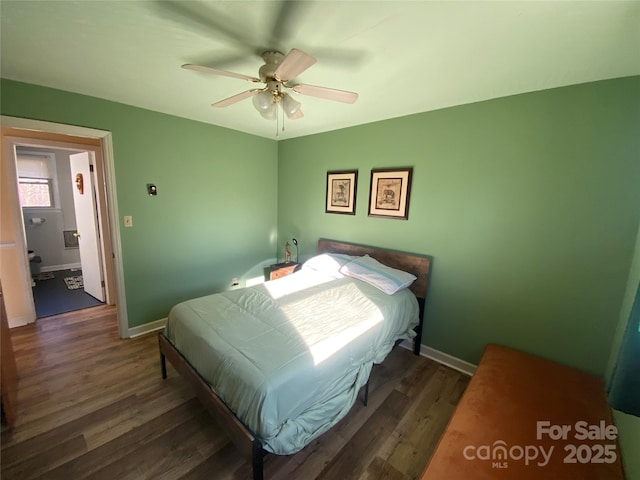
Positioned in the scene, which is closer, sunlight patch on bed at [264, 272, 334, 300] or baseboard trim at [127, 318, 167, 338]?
sunlight patch on bed at [264, 272, 334, 300]

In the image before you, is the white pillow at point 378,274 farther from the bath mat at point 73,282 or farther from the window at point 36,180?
the window at point 36,180

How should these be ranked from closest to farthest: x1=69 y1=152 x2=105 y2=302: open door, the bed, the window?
the bed
x1=69 y1=152 x2=105 y2=302: open door
the window

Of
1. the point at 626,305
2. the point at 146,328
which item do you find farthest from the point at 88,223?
the point at 626,305

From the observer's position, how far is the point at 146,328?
9.34 ft

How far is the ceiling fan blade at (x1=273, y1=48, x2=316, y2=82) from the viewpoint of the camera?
Answer: 115cm

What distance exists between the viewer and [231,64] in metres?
1.72

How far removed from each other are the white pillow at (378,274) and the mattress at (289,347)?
8 centimetres

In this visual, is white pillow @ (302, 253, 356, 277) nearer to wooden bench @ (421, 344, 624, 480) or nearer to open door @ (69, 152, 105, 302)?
wooden bench @ (421, 344, 624, 480)

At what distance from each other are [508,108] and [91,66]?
10.4 ft

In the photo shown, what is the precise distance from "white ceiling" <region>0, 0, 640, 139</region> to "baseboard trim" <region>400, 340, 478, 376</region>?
7.79ft

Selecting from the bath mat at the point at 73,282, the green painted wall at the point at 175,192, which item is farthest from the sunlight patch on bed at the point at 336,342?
the bath mat at the point at 73,282

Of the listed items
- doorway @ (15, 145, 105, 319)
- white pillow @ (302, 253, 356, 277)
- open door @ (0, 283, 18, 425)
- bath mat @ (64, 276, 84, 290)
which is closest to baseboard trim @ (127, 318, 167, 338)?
open door @ (0, 283, 18, 425)

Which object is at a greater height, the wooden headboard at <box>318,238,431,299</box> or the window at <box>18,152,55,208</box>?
the window at <box>18,152,55,208</box>

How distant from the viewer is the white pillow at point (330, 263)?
9.15 ft
